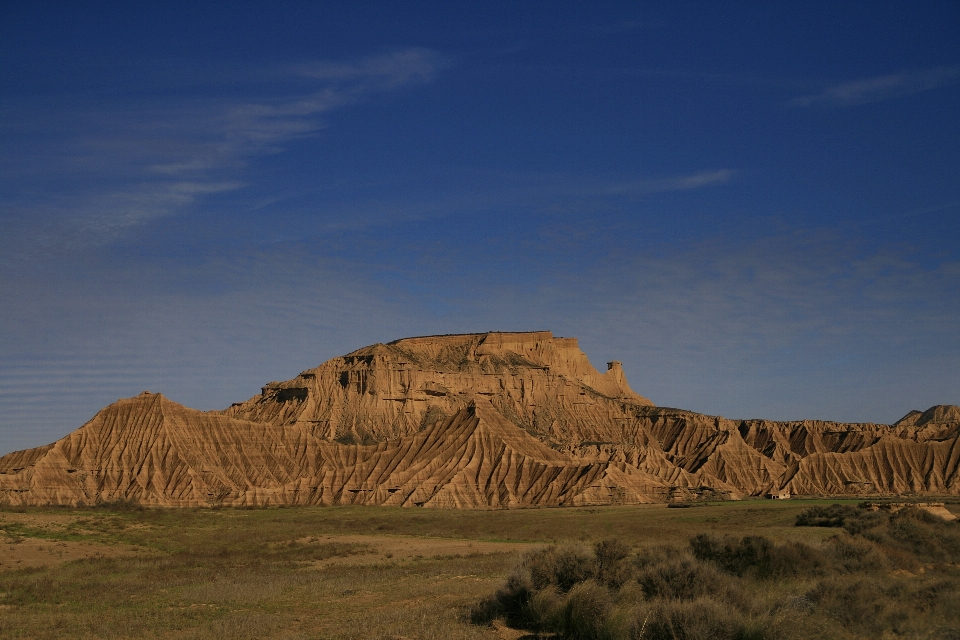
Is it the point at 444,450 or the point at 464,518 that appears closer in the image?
the point at 464,518

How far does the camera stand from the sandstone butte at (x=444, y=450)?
364 feet

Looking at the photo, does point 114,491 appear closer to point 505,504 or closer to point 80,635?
point 505,504

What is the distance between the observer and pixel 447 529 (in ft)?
230

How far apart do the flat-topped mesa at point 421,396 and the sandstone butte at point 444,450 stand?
34cm

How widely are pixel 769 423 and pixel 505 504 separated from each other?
270 ft

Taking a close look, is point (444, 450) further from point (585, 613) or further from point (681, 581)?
point (585, 613)

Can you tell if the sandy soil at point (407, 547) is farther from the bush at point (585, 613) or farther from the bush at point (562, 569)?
the bush at point (585, 613)

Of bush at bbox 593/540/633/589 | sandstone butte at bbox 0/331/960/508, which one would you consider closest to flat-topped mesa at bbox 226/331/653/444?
sandstone butte at bbox 0/331/960/508

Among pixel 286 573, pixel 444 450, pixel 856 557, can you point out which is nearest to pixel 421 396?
pixel 444 450

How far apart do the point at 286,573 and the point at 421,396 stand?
124837mm

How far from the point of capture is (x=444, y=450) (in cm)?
12312

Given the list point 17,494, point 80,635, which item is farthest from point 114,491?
point 80,635

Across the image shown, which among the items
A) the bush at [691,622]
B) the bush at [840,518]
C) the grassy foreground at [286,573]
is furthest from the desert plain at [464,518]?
the bush at [840,518]

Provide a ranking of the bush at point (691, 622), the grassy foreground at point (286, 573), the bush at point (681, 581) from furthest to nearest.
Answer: the grassy foreground at point (286, 573), the bush at point (681, 581), the bush at point (691, 622)
